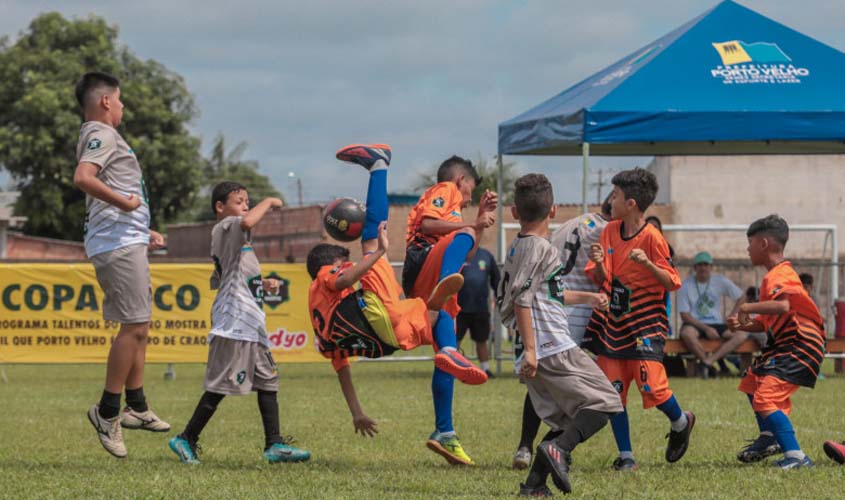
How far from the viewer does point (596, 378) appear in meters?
6.66

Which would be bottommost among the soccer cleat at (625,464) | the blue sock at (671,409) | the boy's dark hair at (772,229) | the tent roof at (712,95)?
the soccer cleat at (625,464)

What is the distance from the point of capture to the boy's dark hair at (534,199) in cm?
682

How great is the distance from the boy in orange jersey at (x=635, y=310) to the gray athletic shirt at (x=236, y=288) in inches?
85.3

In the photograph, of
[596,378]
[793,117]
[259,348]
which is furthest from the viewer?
[793,117]

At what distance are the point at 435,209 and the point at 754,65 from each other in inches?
345

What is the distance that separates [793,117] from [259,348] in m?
8.95

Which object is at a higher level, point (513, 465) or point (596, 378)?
point (596, 378)

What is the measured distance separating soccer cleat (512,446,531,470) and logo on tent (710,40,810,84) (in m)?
8.79

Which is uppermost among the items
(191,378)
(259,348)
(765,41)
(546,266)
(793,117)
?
(765,41)

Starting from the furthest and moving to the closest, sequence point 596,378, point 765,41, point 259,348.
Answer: point 765,41 < point 259,348 < point 596,378

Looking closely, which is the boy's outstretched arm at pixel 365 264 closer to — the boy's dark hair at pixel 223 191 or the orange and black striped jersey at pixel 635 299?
the boy's dark hair at pixel 223 191

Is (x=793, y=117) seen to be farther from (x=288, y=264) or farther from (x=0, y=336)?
(x=0, y=336)

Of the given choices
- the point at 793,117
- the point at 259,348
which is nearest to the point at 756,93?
the point at 793,117

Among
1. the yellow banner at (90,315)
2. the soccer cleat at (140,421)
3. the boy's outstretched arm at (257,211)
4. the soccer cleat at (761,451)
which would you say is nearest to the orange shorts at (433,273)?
the boy's outstretched arm at (257,211)
